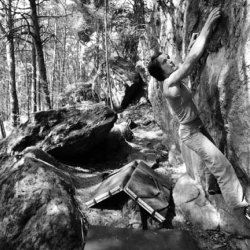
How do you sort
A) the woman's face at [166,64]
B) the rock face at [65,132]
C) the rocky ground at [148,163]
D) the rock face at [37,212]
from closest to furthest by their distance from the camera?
the woman's face at [166,64]
the rock face at [37,212]
the rocky ground at [148,163]
the rock face at [65,132]

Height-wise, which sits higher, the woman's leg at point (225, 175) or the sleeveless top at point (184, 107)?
the sleeveless top at point (184, 107)

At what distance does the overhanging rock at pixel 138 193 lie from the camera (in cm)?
448

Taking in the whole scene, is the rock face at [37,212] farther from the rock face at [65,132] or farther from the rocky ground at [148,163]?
the rock face at [65,132]

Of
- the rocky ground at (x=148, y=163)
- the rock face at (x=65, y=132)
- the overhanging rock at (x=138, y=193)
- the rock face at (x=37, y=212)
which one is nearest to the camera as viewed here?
the rock face at (x=37, y=212)

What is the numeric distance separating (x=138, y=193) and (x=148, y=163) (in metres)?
3.07

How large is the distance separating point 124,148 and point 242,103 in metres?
6.24

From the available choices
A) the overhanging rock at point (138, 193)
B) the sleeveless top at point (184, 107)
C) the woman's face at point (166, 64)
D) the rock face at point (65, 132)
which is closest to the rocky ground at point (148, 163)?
the overhanging rock at point (138, 193)

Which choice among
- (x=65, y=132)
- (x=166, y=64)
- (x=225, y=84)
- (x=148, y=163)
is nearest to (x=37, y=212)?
(x=166, y=64)

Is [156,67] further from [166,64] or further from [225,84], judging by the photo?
[225,84]

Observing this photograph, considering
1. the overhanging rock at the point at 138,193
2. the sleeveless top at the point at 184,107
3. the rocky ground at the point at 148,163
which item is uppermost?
the sleeveless top at the point at 184,107

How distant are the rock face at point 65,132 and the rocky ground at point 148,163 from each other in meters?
0.78

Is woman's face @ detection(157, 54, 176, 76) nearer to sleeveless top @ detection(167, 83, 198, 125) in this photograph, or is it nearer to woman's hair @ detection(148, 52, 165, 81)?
woman's hair @ detection(148, 52, 165, 81)

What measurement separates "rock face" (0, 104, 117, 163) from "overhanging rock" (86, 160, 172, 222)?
280 centimetres

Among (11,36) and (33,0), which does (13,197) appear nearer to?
(11,36)
